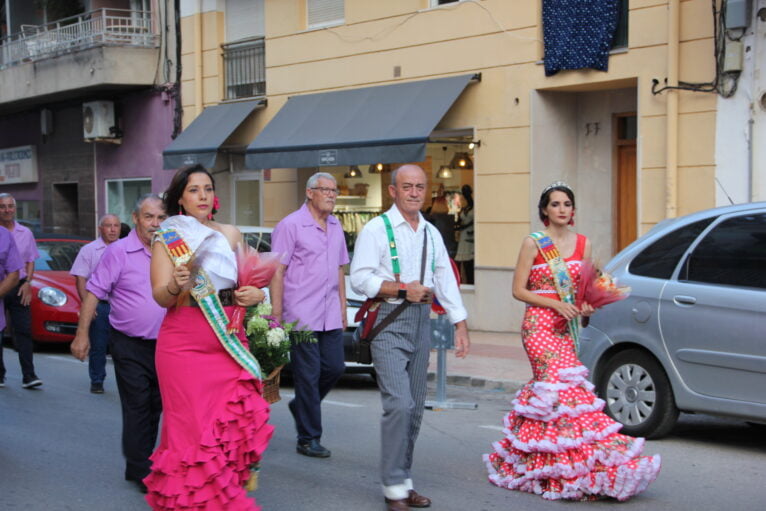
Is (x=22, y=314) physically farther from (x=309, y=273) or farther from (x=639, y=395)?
(x=639, y=395)

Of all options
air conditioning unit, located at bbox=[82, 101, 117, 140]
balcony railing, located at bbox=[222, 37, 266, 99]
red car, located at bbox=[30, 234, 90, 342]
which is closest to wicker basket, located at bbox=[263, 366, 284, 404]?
red car, located at bbox=[30, 234, 90, 342]

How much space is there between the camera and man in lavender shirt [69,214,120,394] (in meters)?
9.82

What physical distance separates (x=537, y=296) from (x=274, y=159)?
1134 centimetres

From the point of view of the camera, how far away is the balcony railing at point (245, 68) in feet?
62.0

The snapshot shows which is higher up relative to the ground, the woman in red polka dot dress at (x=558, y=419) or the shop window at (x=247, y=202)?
the shop window at (x=247, y=202)

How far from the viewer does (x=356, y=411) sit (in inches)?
360

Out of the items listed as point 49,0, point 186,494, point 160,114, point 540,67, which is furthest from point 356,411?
point 49,0

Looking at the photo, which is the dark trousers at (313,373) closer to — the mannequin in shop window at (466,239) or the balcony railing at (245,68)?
the mannequin in shop window at (466,239)

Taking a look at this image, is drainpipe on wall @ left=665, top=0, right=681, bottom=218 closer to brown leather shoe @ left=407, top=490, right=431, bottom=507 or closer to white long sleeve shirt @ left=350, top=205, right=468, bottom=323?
white long sleeve shirt @ left=350, top=205, right=468, bottom=323

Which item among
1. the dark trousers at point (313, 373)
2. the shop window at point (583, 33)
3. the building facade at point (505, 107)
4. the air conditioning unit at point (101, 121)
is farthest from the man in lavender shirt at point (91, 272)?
the air conditioning unit at point (101, 121)

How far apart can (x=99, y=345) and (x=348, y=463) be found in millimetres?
4230

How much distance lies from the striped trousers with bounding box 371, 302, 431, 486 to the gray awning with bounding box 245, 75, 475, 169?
29.1ft

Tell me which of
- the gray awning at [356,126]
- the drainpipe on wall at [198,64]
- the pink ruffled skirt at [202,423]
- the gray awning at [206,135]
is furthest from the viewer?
the drainpipe on wall at [198,64]

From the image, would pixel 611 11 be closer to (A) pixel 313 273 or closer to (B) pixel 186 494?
(A) pixel 313 273
